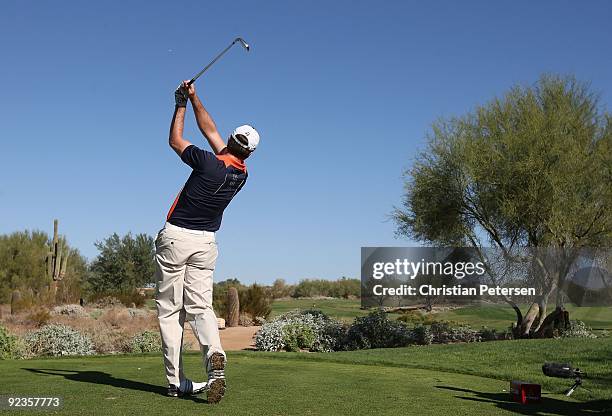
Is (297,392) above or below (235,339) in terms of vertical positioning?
above

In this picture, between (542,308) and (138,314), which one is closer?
(542,308)

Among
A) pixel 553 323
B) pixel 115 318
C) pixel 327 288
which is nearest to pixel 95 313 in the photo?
pixel 115 318

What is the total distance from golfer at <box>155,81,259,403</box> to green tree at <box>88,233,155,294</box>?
1726 inches

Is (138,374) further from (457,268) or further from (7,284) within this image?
(7,284)

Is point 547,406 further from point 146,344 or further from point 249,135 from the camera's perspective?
point 146,344

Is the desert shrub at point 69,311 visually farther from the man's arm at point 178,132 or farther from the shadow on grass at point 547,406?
the shadow on grass at point 547,406

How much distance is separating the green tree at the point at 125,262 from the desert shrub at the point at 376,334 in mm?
30850

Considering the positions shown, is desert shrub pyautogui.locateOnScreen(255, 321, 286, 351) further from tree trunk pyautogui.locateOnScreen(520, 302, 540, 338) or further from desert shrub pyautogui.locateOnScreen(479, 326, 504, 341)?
tree trunk pyautogui.locateOnScreen(520, 302, 540, 338)

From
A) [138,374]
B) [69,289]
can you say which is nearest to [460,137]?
[138,374]

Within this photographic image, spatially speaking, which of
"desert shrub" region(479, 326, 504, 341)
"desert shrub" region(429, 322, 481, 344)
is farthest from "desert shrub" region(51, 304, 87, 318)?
"desert shrub" region(479, 326, 504, 341)

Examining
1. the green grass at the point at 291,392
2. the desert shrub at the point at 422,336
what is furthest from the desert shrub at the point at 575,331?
the green grass at the point at 291,392

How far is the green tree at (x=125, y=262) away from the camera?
48.7m

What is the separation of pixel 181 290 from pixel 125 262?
44.3m

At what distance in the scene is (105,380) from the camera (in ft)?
22.1
